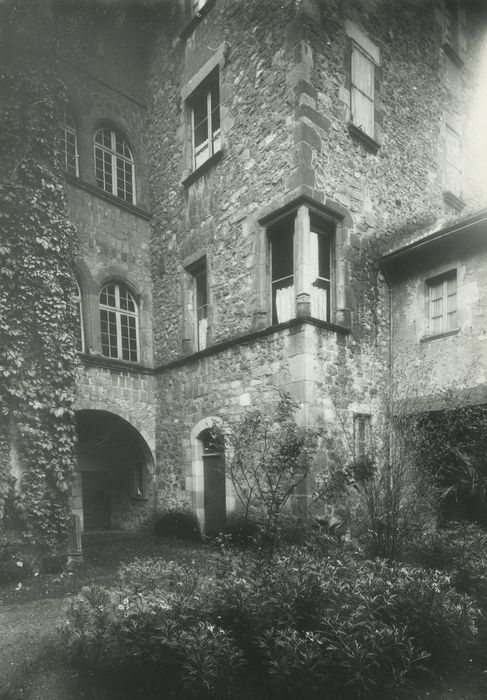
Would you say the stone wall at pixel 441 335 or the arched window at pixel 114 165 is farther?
the arched window at pixel 114 165

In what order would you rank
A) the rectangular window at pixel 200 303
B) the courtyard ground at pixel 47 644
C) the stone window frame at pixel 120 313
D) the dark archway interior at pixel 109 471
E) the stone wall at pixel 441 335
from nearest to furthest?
the courtyard ground at pixel 47 644, the stone wall at pixel 441 335, the rectangular window at pixel 200 303, the stone window frame at pixel 120 313, the dark archway interior at pixel 109 471

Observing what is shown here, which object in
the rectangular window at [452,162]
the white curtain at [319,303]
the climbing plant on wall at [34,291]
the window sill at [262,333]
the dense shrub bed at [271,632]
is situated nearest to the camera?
the dense shrub bed at [271,632]

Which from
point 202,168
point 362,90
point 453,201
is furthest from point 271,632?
point 453,201

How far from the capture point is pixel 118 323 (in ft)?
32.4

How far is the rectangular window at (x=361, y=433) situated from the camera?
7406 millimetres

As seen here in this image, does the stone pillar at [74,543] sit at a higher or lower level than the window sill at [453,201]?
lower

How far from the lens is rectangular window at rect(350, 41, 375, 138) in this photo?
818 cm

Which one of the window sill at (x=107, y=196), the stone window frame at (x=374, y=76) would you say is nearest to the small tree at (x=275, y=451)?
the stone window frame at (x=374, y=76)

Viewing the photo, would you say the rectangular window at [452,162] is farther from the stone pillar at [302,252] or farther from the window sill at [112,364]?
the window sill at [112,364]

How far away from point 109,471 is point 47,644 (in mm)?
7260

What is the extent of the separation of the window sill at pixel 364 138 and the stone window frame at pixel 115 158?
16.5 feet

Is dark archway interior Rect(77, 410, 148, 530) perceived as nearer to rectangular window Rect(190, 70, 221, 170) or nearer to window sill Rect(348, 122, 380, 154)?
rectangular window Rect(190, 70, 221, 170)

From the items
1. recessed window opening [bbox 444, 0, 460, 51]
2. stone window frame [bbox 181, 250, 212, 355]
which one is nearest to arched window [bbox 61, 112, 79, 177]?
stone window frame [bbox 181, 250, 212, 355]

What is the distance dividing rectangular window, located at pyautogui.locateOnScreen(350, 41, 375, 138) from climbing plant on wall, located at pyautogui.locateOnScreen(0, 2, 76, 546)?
16.5ft
